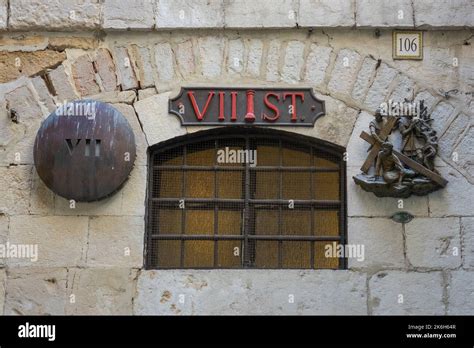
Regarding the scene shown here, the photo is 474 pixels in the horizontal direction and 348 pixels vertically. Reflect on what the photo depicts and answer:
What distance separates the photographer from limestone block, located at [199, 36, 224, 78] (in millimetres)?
6754

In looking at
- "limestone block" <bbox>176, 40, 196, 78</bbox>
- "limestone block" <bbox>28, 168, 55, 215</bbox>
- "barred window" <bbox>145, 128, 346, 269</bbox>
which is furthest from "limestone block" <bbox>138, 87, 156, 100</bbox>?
"limestone block" <bbox>28, 168, 55, 215</bbox>

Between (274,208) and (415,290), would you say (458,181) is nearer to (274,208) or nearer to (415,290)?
(415,290)

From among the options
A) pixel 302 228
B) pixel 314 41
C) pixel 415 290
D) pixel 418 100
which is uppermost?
pixel 314 41

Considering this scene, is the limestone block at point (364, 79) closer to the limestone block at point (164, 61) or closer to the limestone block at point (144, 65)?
the limestone block at point (164, 61)

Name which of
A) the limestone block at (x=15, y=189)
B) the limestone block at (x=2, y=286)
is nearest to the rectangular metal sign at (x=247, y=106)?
the limestone block at (x=15, y=189)

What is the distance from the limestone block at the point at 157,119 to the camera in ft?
21.7

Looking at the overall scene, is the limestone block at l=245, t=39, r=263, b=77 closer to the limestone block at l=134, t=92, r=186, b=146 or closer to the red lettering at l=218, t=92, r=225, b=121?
the red lettering at l=218, t=92, r=225, b=121

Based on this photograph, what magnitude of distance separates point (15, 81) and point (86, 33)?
0.65 m

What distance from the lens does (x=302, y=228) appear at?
21.7 feet

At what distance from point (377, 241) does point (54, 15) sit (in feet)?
9.79

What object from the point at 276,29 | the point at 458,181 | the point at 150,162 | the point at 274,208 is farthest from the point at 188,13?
the point at 458,181

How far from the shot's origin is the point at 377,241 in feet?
21.1

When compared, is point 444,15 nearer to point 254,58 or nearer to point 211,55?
point 254,58

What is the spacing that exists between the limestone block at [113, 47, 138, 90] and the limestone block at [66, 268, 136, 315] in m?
1.40
